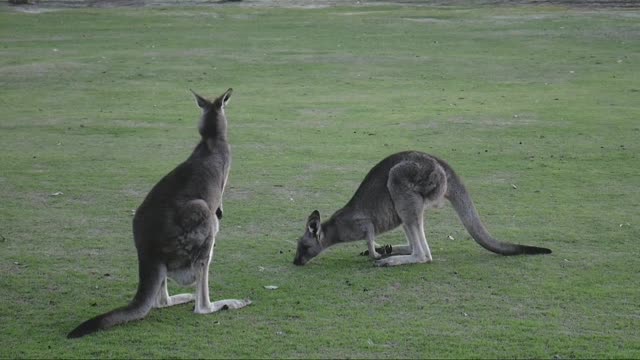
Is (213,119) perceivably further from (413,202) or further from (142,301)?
(142,301)

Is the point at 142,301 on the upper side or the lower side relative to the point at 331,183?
upper

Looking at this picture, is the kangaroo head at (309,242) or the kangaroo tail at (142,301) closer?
the kangaroo tail at (142,301)

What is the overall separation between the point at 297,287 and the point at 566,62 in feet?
55.7

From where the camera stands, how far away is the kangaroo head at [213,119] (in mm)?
8156

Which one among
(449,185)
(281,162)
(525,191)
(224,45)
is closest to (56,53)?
(224,45)

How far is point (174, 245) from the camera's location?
6820 mm

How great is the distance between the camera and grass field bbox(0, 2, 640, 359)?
6.74 metres

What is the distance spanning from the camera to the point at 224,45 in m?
27.5

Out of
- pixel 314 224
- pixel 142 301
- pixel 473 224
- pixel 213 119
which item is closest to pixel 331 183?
pixel 314 224

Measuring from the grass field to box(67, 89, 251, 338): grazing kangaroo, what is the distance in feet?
0.38

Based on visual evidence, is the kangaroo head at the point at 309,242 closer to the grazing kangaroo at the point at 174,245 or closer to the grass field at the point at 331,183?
the grass field at the point at 331,183

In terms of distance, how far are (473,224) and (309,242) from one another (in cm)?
139

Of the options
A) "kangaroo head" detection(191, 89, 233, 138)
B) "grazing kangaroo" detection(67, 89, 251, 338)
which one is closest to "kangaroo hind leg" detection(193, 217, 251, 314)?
"grazing kangaroo" detection(67, 89, 251, 338)

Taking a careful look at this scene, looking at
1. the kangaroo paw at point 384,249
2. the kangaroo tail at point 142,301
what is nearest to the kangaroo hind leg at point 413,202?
the kangaroo paw at point 384,249
